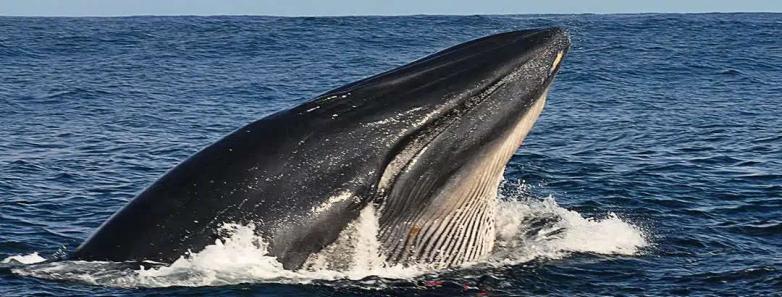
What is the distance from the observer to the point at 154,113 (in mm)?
25516

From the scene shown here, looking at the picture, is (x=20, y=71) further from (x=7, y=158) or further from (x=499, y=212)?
(x=499, y=212)

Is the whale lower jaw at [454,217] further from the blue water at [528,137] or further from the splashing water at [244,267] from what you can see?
the blue water at [528,137]

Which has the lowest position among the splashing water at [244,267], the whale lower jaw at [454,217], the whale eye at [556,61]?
the splashing water at [244,267]

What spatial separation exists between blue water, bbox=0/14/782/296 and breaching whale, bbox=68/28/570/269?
0.46 m

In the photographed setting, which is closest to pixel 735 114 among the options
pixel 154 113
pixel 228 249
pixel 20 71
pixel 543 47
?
pixel 154 113

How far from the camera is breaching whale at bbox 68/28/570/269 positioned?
858cm

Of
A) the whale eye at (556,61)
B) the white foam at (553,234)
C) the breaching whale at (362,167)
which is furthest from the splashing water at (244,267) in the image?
the whale eye at (556,61)

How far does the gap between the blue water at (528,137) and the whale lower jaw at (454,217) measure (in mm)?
229

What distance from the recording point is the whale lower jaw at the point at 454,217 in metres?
9.03

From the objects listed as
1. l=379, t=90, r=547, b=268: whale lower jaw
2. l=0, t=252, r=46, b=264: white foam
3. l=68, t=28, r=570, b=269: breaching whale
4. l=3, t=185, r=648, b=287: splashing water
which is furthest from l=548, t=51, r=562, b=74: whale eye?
l=0, t=252, r=46, b=264: white foam

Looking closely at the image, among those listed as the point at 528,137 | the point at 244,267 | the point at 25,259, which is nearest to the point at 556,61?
the point at 244,267

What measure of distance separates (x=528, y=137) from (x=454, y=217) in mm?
12016

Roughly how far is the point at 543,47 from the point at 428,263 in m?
1.94

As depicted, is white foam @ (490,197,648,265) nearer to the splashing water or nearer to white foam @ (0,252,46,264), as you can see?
the splashing water
